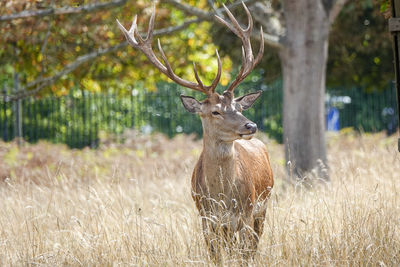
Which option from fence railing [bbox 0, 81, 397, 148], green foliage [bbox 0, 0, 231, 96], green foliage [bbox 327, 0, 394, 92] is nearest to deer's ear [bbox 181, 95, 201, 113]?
green foliage [bbox 0, 0, 231, 96]

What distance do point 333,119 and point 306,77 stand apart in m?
8.72

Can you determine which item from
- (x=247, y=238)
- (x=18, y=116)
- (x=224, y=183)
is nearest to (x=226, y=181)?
(x=224, y=183)

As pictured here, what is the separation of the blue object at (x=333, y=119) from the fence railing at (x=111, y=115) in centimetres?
105

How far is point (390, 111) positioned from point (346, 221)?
1213 centimetres

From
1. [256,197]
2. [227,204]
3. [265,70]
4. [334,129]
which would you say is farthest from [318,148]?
[334,129]

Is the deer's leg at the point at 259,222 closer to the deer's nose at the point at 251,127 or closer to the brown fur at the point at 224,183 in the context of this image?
the brown fur at the point at 224,183

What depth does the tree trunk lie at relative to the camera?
7.66 meters

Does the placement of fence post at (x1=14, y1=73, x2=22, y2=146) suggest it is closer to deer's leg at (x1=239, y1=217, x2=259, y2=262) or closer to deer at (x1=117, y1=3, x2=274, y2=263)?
deer at (x1=117, y1=3, x2=274, y2=263)

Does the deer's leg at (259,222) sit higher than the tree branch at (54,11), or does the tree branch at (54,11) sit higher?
the tree branch at (54,11)

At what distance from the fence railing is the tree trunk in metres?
6.85

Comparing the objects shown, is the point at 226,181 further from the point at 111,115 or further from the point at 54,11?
the point at 111,115

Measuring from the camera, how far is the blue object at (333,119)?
626 inches

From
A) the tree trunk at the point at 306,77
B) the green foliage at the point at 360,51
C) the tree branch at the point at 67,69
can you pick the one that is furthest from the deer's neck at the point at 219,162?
the green foliage at the point at 360,51

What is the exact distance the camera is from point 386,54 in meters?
14.5
